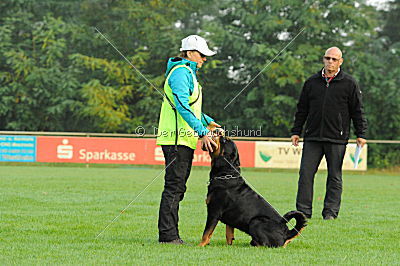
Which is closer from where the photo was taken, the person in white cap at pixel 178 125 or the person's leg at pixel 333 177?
the person in white cap at pixel 178 125

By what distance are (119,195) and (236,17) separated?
19353mm

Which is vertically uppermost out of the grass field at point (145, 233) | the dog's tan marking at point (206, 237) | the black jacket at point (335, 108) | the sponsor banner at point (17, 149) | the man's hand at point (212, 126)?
the black jacket at point (335, 108)

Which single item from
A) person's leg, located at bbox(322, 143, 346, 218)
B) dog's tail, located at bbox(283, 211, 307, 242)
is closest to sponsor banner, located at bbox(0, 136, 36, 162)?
person's leg, located at bbox(322, 143, 346, 218)

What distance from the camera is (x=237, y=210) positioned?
236 inches

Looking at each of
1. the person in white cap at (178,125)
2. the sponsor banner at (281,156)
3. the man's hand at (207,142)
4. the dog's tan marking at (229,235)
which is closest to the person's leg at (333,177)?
the dog's tan marking at (229,235)

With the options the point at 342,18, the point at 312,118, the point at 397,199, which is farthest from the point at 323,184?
the point at 342,18

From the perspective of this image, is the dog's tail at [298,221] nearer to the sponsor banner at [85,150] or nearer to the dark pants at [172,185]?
the dark pants at [172,185]

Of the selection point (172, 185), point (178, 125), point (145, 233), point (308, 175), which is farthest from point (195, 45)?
point (308, 175)

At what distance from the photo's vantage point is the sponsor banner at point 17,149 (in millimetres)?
21656

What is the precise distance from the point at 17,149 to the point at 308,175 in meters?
14.8

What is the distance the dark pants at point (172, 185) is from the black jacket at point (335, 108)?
2808mm

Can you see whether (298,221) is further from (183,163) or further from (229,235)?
(183,163)

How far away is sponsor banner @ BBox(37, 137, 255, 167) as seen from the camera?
71.1 feet

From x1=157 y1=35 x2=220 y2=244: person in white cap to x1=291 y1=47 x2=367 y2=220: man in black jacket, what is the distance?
8.90 ft
